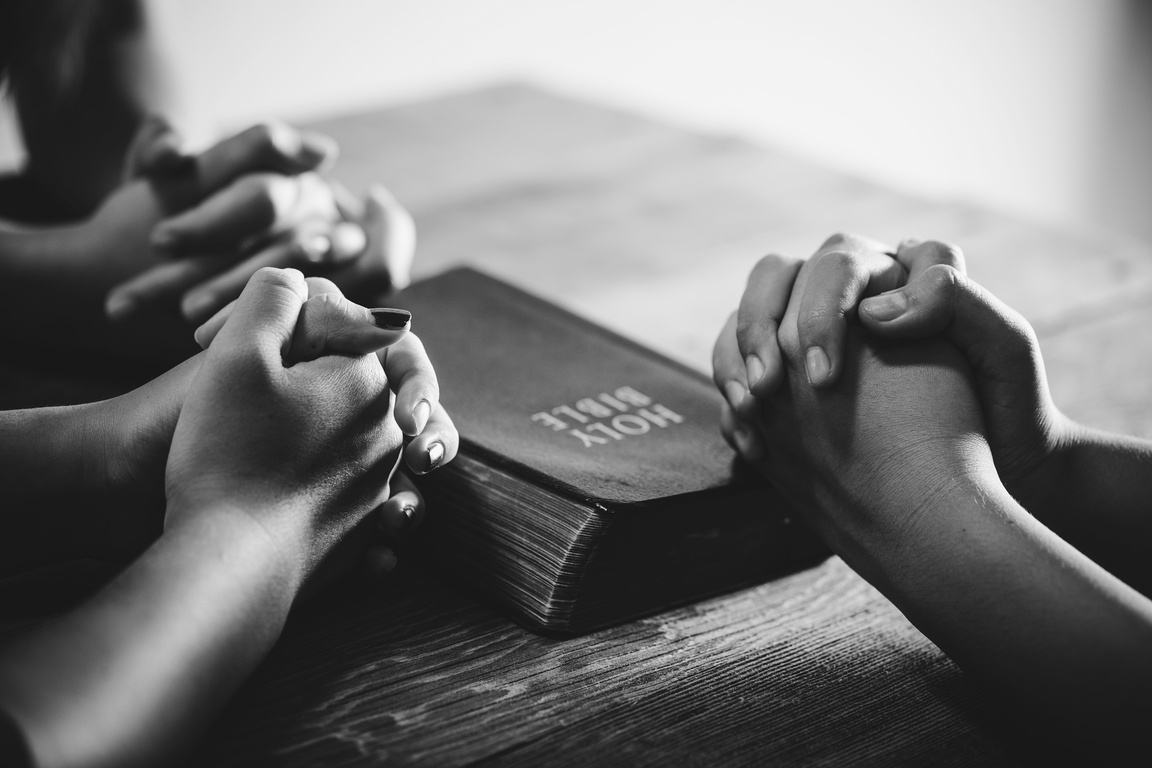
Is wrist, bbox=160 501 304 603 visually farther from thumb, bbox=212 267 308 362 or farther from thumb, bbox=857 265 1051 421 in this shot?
thumb, bbox=857 265 1051 421

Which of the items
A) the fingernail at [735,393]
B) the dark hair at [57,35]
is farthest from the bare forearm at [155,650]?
the dark hair at [57,35]

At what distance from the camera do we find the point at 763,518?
0.57 m

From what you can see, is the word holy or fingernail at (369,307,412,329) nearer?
fingernail at (369,307,412,329)

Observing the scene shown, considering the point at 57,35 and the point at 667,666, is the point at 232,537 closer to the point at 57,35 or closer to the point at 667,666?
the point at 667,666

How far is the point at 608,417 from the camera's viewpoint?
0.61m

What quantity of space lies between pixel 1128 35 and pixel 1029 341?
3255 millimetres

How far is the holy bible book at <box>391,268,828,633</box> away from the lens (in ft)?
1.66

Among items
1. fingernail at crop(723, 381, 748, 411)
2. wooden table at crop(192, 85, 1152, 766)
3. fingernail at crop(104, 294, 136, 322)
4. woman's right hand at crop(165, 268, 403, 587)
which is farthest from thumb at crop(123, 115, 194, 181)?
fingernail at crop(723, 381, 748, 411)

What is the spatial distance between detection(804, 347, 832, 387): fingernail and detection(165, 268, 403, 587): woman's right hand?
0.22m

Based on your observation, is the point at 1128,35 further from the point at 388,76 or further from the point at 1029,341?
the point at 1029,341

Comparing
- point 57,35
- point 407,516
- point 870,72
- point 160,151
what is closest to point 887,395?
point 407,516

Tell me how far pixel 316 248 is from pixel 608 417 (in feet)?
1.00

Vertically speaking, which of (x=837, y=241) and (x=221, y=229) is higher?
(x=837, y=241)

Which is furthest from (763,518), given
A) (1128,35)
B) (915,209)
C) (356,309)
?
(1128,35)
